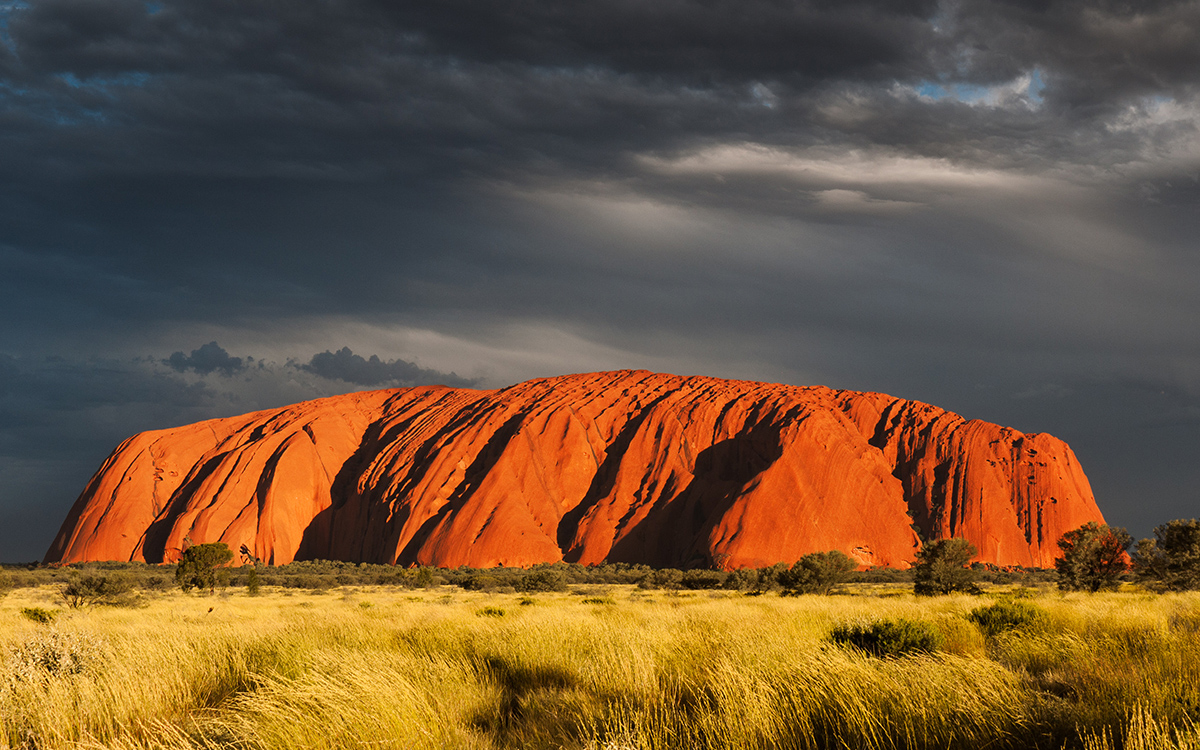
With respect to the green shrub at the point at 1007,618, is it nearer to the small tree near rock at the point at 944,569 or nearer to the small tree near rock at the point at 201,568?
the small tree near rock at the point at 944,569

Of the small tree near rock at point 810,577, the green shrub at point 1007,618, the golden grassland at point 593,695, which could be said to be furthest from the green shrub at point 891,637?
the small tree near rock at point 810,577

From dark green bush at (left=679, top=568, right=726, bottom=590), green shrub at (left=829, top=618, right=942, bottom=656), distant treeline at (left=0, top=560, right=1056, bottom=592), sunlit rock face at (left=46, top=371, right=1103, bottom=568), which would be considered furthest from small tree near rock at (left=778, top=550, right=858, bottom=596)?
sunlit rock face at (left=46, top=371, right=1103, bottom=568)

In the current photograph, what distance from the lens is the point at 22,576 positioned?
2343 inches

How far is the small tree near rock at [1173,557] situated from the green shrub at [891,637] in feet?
102

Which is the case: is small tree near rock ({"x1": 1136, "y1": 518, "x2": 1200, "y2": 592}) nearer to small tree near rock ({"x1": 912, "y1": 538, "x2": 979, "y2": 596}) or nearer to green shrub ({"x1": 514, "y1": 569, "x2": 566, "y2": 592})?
small tree near rock ({"x1": 912, "y1": 538, "x2": 979, "y2": 596})

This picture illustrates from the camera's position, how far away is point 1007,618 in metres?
13.3

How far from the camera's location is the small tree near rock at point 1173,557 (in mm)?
32656

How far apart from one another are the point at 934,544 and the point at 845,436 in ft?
177

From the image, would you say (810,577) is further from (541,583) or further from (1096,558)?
(541,583)

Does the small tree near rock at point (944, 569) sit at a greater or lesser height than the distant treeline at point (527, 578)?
greater

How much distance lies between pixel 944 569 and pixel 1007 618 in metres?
26.0

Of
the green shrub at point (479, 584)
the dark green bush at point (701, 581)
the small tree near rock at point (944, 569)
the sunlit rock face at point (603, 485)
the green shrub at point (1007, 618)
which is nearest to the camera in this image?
the green shrub at point (1007, 618)

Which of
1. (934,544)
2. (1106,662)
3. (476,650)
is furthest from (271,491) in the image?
(1106,662)

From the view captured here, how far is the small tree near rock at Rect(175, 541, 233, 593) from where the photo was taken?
45125 millimetres
